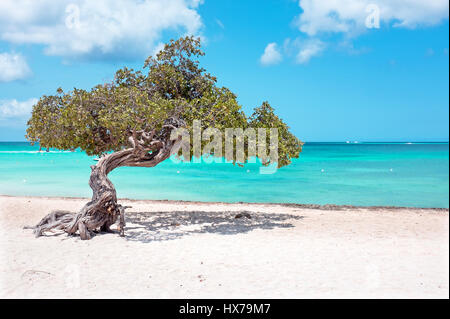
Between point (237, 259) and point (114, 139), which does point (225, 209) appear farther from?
point (237, 259)

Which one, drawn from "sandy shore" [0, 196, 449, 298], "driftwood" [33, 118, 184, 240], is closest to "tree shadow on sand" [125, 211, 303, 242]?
"sandy shore" [0, 196, 449, 298]

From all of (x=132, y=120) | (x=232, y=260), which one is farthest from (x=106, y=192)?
(x=232, y=260)

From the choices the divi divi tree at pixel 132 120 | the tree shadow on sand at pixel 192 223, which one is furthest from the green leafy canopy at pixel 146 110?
the tree shadow on sand at pixel 192 223

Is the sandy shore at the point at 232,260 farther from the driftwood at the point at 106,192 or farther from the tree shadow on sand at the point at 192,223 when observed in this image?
the driftwood at the point at 106,192

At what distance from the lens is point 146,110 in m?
10.2

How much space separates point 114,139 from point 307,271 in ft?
26.1

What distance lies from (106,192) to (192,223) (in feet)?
11.0

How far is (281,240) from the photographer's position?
10.5m

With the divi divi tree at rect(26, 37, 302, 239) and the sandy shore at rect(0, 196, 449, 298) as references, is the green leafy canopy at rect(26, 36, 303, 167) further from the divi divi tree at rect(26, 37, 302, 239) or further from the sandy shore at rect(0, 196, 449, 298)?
the sandy shore at rect(0, 196, 449, 298)

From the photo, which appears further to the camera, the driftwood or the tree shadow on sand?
the tree shadow on sand

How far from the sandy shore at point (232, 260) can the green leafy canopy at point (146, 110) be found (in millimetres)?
2824

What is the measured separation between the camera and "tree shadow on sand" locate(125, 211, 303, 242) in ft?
36.9

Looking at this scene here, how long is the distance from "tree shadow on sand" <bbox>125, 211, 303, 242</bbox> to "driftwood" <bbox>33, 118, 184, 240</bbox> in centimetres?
85

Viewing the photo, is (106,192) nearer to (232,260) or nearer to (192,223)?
(192,223)
